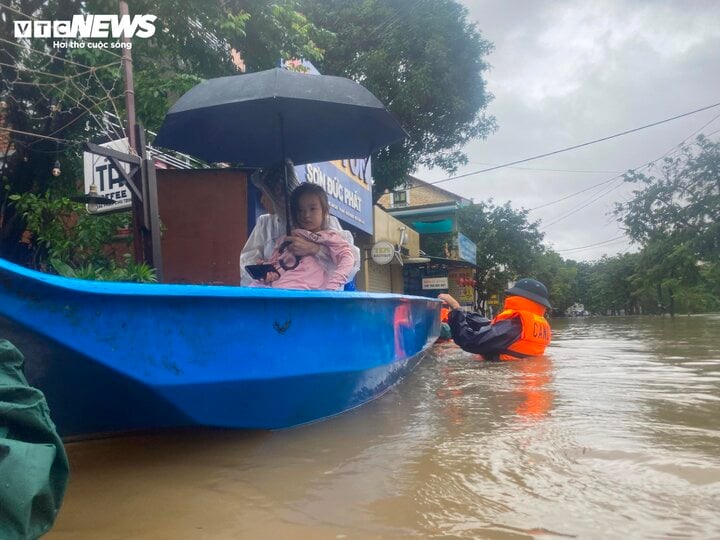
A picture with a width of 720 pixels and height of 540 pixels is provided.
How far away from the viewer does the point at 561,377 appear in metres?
4.06

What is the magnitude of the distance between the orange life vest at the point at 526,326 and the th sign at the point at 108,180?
12.2ft

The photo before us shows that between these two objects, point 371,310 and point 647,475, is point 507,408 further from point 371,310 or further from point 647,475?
point 647,475

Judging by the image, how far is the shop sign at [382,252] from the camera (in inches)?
473

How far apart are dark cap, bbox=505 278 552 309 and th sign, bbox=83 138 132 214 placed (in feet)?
12.2

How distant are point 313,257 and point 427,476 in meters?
1.64

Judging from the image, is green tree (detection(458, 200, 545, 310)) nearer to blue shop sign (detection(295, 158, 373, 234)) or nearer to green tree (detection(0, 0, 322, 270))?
blue shop sign (detection(295, 158, 373, 234))

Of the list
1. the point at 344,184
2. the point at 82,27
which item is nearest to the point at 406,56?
the point at 344,184

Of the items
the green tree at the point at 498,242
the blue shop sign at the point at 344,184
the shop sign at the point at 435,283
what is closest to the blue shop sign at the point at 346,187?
the blue shop sign at the point at 344,184

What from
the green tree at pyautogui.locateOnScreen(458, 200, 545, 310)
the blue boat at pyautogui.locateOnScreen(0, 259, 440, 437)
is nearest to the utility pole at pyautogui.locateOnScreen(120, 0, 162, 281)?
the blue boat at pyautogui.locateOnScreen(0, 259, 440, 437)

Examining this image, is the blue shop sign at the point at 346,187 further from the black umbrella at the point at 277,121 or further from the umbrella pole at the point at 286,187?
the umbrella pole at the point at 286,187

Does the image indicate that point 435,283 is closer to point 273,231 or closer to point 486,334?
point 486,334

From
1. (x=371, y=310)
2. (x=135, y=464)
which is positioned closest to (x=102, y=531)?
(x=135, y=464)

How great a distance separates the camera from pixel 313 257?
322 cm

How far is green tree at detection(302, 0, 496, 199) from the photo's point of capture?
1345 cm
